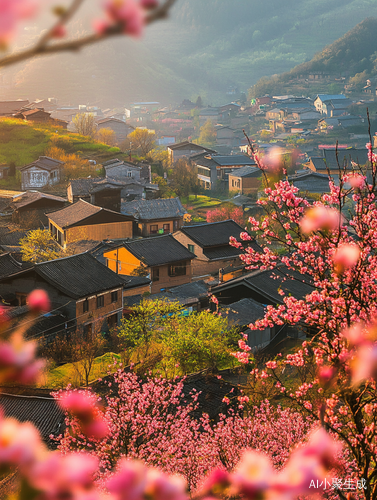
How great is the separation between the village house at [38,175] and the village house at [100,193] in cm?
680

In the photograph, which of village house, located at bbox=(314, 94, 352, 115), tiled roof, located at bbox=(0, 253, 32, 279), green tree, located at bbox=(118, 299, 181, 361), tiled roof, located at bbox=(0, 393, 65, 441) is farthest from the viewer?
village house, located at bbox=(314, 94, 352, 115)

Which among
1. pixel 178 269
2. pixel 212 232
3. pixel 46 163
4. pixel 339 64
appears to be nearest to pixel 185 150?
pixel 46 163

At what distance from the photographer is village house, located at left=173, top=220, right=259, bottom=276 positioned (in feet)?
99.1

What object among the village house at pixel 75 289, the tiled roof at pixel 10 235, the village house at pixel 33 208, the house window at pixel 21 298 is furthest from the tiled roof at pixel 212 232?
the house window at pixel 21 298

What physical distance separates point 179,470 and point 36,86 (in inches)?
4784

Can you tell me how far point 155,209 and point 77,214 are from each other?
6034 mm

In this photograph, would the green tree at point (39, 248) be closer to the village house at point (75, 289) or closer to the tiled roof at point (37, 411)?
the village house at point (75, 289)

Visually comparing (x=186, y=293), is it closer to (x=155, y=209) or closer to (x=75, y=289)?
(x=75, y=289)

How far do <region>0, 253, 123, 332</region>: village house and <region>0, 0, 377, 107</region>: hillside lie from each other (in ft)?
326

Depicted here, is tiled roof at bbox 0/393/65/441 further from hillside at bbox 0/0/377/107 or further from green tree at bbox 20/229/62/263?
hillside at bbox 0/0/377/107

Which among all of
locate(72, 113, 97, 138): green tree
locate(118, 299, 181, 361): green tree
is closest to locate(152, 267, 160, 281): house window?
locate(118, 299, 181, 361): green tree

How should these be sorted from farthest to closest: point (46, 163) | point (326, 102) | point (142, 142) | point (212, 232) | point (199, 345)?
point (326, 102) < point (142, 142) < point (46, 163) < point (212, 232) < point (199, 345)

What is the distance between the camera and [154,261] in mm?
26828

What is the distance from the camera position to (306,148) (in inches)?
2844
